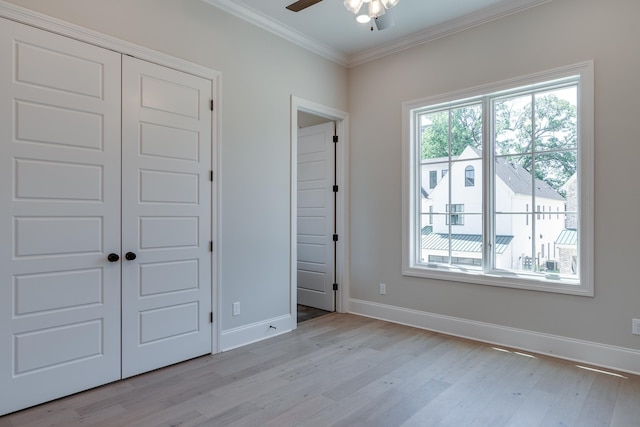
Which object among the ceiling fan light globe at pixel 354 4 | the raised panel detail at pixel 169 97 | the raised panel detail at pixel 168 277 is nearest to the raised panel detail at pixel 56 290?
the raised panel detail at pixel 168 277

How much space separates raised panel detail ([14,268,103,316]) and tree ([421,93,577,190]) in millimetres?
3527

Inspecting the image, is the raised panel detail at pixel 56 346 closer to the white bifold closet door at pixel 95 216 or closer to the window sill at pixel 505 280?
the white bifold closet door at pixel 95 216

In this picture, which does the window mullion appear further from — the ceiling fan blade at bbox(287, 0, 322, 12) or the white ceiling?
the ceiling fan blade at bbox(287, 0, 322, 12)

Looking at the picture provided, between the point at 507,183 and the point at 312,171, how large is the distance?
2361 millimetres

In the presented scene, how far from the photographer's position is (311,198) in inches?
→ 200

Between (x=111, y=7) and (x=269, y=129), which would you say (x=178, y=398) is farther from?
(x=111, y=7)

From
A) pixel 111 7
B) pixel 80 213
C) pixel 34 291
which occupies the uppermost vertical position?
pixel 111 7

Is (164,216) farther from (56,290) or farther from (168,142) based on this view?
(56,290)

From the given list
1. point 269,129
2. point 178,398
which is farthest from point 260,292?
point 269,129

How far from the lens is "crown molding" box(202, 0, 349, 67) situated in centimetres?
349

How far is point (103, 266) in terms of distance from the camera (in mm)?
2746

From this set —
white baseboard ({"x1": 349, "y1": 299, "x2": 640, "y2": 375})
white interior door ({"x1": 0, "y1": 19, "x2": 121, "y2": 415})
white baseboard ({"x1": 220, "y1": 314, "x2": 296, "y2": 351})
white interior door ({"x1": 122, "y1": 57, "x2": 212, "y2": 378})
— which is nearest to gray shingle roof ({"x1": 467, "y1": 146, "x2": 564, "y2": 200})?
white baseboard ({"x1": 349, "y1": 299, "x2": 640, "y2": 375})

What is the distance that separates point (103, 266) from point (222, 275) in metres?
1.01

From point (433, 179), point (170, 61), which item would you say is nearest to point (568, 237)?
point (433, 179)
